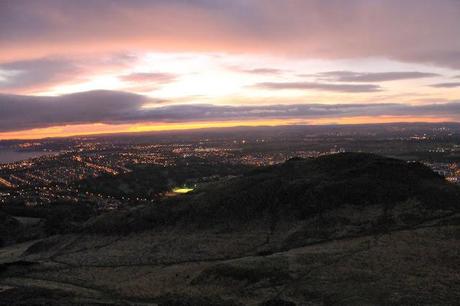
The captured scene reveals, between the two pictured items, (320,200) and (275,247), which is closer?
(275,247)

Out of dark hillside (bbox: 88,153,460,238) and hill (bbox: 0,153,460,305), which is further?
dark hillside (bbox: 88,153,460,238)

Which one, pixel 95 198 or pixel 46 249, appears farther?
pixel 95 198

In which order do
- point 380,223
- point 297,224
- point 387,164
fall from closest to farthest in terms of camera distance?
point 380,223
point 297,224
point 387,164

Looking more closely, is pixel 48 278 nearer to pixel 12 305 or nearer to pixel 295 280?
pixel 12 305

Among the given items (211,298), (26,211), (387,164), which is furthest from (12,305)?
(26,211)

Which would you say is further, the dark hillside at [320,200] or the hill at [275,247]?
the dark hillside at [320,200]

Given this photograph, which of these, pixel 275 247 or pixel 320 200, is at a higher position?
pixel 320 200

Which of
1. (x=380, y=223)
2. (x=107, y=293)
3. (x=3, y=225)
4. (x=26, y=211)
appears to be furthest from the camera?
(x=26, y=211)

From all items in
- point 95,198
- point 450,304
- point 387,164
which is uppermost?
point 387,164
